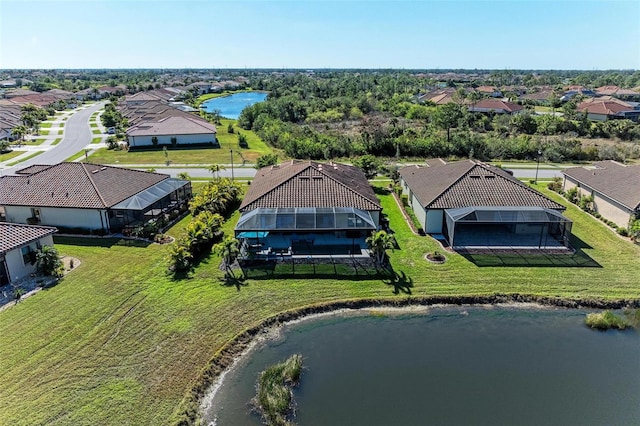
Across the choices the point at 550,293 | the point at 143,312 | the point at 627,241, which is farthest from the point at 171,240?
the point at 627,241

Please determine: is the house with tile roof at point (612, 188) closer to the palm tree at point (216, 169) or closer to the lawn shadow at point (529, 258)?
the lawn shadow at point (529, 258)

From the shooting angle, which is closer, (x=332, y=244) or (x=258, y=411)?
(x=258, y=411)

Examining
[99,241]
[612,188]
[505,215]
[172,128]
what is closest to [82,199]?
[99,241]

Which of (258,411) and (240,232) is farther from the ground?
(240,232)

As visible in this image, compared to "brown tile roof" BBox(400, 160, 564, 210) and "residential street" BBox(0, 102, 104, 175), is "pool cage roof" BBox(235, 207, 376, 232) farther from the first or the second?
"residential street" BBox(0, 102, 104, 175)

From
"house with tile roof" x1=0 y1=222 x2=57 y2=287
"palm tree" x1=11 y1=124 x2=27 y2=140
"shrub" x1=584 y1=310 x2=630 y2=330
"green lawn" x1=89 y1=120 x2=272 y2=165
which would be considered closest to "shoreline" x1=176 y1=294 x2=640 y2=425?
"shrub" x1=584 y1=310 x2=630 y2=330

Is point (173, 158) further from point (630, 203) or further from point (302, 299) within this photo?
point (630, 203)

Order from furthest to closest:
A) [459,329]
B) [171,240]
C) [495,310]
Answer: [171,240]
[495,310]
[459,329]

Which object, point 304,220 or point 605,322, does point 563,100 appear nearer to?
point 605,322
